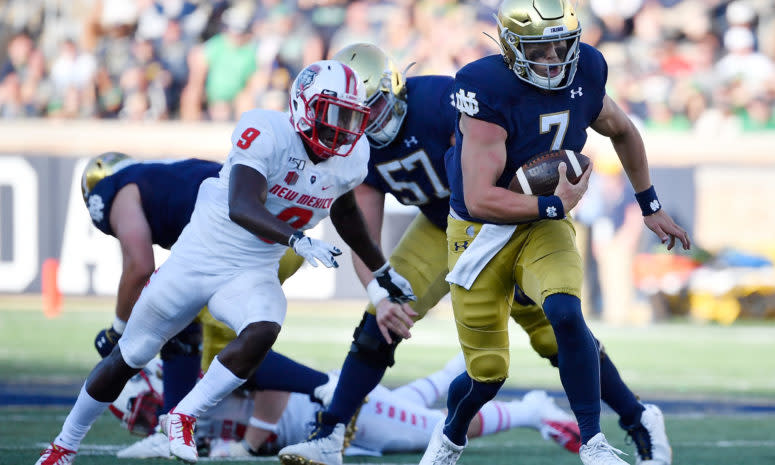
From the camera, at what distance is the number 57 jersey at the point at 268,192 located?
4203mm

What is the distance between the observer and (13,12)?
15445 millimetres

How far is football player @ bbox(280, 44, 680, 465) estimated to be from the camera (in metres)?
4.59

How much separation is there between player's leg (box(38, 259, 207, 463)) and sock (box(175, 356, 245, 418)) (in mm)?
288

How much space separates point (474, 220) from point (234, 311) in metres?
0.94

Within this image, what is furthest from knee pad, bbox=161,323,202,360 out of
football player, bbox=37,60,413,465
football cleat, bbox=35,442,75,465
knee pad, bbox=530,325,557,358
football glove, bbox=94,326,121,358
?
knee pad, bbox=530,325,557,358

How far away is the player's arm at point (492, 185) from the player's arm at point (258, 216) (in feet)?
1.75

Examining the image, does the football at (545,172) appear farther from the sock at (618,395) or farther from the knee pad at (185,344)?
the knee pad at (185,344)

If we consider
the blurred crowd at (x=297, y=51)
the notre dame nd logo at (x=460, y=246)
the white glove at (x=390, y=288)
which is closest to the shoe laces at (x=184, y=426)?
the white glove at (x=390, y=288)

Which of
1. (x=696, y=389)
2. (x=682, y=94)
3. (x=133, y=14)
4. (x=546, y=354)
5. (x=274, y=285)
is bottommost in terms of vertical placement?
(x=696, y=389)

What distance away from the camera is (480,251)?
415 centimetres

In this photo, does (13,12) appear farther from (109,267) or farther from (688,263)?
(688,263)

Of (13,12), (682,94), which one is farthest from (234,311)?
(13,12)

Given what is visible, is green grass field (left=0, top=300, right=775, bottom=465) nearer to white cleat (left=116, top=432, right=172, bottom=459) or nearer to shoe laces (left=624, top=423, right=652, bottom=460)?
white cleat (left=116, top=432, right=172, bottom=459)

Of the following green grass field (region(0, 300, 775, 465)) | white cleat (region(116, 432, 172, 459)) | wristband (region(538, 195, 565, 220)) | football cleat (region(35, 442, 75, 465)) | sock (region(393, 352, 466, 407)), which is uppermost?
wristband (region(538, 195, 565, 220))
